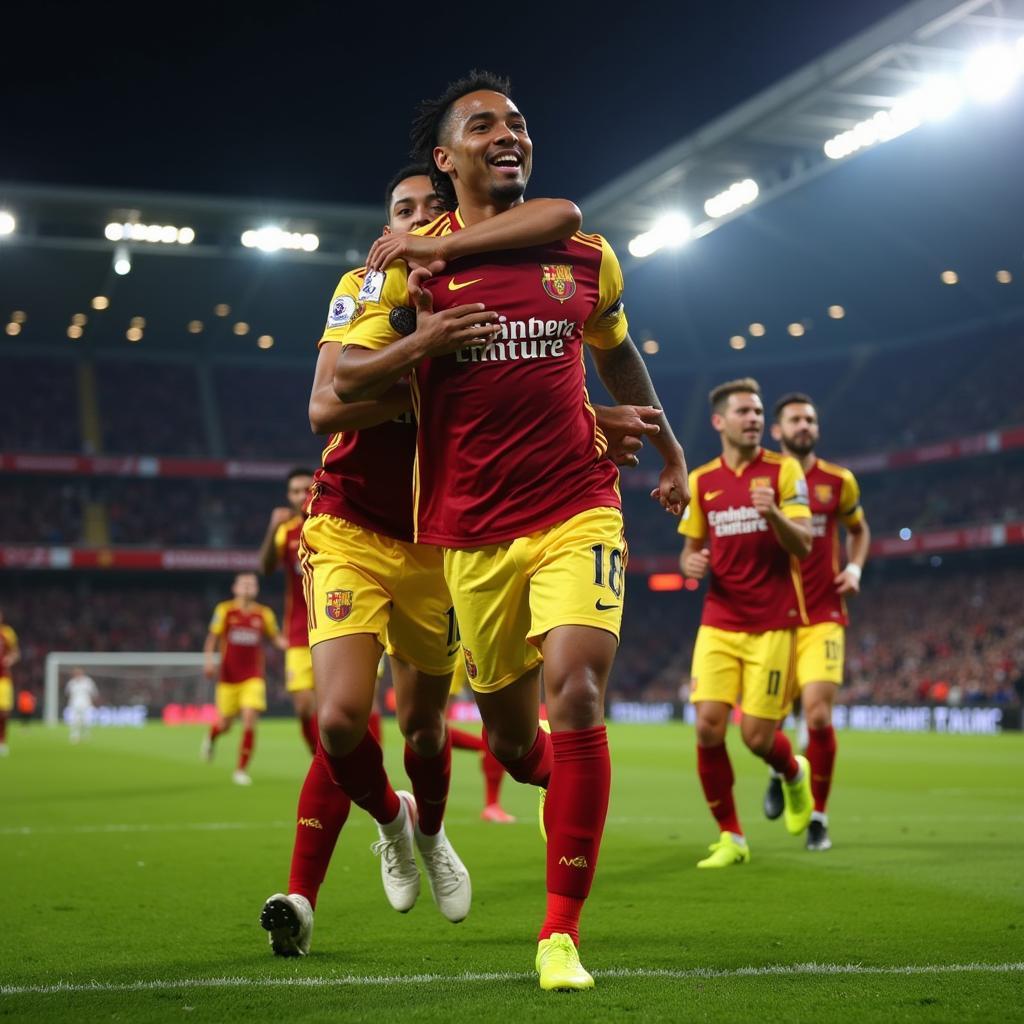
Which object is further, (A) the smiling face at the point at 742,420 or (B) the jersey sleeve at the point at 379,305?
(A) the smiling face at the point at 742,420

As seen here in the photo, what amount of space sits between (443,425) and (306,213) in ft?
103

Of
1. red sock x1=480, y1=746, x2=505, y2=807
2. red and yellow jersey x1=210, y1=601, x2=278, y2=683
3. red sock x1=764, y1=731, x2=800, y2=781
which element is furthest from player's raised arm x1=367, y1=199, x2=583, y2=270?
red and yellow jersey x1=210, y1=601, x2=278, y2=683

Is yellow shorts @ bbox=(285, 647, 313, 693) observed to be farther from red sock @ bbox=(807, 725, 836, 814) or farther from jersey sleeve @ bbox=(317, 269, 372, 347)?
jersey sleeve @ bbox=(317, 269, 372, 347)

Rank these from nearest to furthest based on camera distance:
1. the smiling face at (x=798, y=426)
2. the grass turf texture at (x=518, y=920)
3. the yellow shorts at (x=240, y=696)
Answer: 1. the grass turf texture at (x=518, y=920)
2. the smiling face at (x=798, y=426)
3. the yellow shorts at (x=240, y=696)

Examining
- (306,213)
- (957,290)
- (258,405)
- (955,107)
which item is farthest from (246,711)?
(258,405)

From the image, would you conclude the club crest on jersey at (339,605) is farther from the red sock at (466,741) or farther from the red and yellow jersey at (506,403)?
the red sock at (466,741)

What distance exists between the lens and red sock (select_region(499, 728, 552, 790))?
4.71m

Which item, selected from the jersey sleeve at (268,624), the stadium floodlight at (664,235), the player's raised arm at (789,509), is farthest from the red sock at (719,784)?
the stadium floodlight at (664,235)

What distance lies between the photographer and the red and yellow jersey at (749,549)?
7.81 meters

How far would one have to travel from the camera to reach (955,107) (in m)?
26.2

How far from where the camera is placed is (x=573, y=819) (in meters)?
3.93

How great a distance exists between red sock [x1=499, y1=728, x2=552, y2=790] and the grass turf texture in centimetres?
55

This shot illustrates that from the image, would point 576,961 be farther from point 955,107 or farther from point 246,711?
point 955,107

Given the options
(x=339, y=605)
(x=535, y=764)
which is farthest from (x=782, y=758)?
(x=339, y=605)
